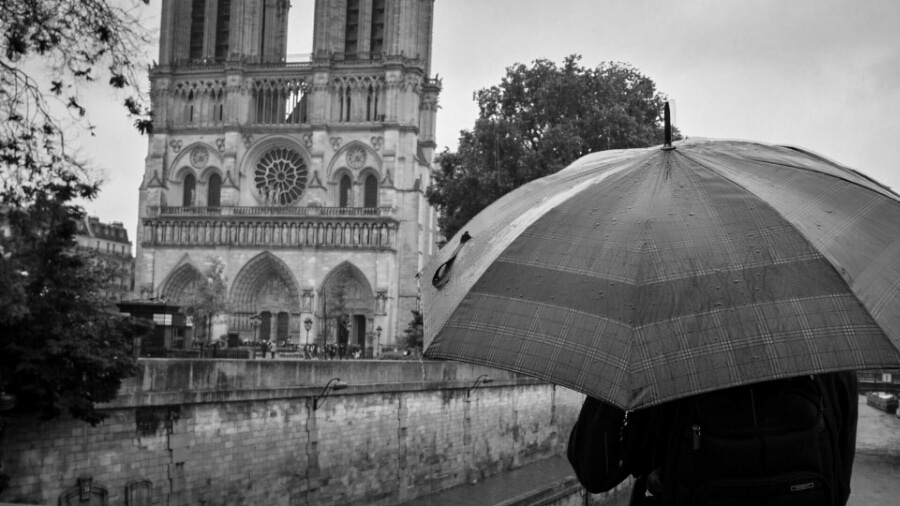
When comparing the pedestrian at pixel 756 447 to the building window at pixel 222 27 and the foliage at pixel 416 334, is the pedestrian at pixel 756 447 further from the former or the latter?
the building window at pixel 222 27

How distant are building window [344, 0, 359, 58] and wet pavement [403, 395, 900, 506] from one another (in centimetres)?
3223

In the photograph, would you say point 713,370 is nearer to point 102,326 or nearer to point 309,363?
point 102,326

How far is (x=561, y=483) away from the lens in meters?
14.7

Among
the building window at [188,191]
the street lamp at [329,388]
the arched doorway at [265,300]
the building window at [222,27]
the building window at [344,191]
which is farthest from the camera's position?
the building window at [222,27]

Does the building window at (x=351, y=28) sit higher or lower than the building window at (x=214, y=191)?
higher

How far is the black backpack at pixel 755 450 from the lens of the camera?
7.38 feet

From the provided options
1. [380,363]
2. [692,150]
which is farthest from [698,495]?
[380,363]

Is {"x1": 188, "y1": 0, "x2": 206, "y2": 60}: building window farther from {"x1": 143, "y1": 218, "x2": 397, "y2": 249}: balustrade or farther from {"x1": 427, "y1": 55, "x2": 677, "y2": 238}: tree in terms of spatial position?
{"x1": 427, "y1": 55, "x2": 677, "y2": 238}: tree

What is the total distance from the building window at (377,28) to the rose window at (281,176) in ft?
Answer: 24.5

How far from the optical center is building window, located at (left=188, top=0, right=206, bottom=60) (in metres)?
54.0

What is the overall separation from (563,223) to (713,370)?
73 centimetres

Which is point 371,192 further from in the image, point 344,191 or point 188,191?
point 188,191

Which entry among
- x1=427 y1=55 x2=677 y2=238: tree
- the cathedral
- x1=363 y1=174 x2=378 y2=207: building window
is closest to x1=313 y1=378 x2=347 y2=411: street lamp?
x1=427 y1=55 x2=677 y2=238: tree

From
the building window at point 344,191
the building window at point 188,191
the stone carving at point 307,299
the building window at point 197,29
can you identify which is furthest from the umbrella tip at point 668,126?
the building window at point 197,29
